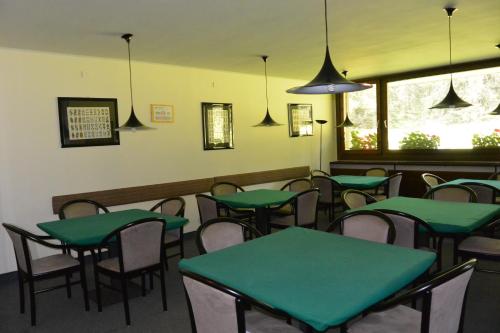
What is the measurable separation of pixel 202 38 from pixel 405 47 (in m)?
2.75

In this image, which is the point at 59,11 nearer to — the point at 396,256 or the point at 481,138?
the point at 396,256

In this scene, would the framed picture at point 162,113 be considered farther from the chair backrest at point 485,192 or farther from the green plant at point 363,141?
the green plant at point 363,141

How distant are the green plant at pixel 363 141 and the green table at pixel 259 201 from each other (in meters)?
3.87

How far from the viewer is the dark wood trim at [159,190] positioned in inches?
190

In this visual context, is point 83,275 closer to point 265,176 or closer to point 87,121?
point 87,121

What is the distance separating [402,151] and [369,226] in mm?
5333

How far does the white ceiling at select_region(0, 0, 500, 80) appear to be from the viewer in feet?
10.6

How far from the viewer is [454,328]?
184cm

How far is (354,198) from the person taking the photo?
4.07 metres

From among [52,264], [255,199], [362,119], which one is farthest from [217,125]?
[52,264]

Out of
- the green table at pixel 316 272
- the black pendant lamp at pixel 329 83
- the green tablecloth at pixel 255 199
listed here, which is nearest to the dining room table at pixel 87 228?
the green tablecloth at pixel 255 199

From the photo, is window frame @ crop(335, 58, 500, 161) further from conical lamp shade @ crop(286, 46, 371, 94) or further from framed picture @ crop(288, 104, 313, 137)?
conical lamp shade @ crop(286, 46, 371, 94)

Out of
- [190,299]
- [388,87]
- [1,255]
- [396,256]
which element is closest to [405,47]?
[388,87]

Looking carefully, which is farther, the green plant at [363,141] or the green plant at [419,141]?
the green plant at [363,141]
